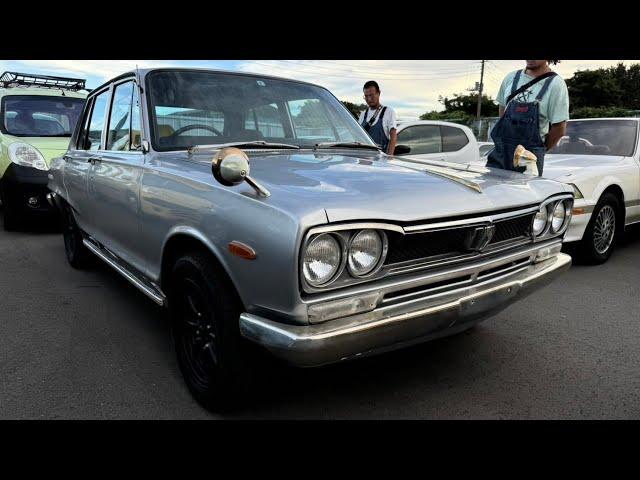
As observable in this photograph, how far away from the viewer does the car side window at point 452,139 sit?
7.01 meters

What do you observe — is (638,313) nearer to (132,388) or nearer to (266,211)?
(266,211)

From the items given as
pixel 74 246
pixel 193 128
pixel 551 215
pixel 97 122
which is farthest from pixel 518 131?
pixel 74 246

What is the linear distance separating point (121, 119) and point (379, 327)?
253 cm

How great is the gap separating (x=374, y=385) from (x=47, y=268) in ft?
12.4

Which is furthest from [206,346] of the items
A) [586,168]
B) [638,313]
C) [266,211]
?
[586,168]

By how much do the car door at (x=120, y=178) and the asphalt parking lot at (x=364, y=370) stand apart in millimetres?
601

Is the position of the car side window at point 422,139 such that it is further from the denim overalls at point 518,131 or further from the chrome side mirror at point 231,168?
the chrome side mirror at point 231,168

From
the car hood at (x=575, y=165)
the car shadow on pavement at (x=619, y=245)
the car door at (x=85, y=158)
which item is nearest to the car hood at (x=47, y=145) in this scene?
the car door at (x=85, y=158)

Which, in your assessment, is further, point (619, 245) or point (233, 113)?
point (619, 245)

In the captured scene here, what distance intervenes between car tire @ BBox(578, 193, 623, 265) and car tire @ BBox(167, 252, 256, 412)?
163 inches

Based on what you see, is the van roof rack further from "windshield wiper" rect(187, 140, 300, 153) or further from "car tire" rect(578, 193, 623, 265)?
"car tire" rect(578, 193, 623, 265)

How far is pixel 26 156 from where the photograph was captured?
6336mm

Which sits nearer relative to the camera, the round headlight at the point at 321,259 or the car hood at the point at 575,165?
the round headlight at the point at 321,259

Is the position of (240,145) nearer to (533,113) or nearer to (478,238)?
(478,238)
